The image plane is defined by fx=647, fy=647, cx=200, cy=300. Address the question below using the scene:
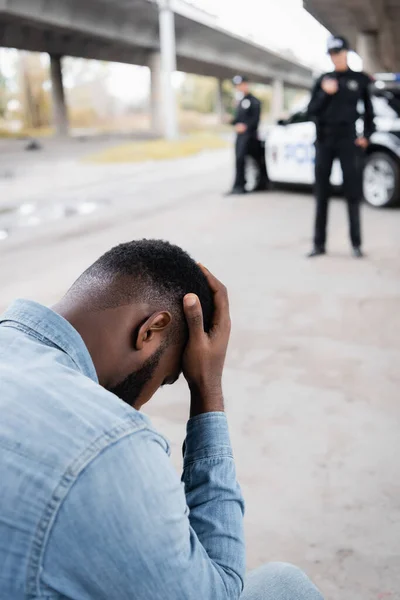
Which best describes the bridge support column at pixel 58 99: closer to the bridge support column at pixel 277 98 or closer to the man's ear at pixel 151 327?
the bridge support column at pixel 277 98

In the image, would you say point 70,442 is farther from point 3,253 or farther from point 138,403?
point 3,253

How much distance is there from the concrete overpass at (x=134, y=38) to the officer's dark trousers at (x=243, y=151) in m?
16.2

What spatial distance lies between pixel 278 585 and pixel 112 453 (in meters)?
0.76

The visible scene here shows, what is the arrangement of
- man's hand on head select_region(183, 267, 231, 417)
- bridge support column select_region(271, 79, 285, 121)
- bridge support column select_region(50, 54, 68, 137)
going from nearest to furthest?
1. man's hand on head select_region(183, 267, 231, 417)
2. bridge support column select_region(50, 54, 68, 137)
3. bridge support column select_region(271, 79, 285, 121)

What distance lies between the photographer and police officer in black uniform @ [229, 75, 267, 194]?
10273mm

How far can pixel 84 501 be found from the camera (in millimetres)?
857

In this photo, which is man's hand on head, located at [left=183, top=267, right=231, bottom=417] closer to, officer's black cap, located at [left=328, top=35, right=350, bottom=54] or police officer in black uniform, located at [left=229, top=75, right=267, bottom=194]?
officer's black cap, located at [left=328, top=35, right=350, bottom=54]

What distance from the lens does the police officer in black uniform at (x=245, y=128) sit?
10273 mm

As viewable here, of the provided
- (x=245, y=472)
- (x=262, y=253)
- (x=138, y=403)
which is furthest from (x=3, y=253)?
(x=138, y=403)

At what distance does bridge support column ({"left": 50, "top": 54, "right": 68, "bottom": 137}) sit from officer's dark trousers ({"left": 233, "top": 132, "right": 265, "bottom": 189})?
2801 centimetres

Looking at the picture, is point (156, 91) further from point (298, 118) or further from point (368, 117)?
point (368, 117)

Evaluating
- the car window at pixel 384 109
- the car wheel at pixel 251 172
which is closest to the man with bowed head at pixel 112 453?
the car window at pixel 384 109

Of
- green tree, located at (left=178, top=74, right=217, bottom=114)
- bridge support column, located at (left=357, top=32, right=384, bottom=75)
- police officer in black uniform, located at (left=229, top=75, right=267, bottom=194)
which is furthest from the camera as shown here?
green tree, located at (left=178, top=74, right=217, bottom=114)

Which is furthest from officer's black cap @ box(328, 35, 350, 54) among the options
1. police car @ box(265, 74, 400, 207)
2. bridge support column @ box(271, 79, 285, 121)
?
bridge support column @ box(271, 79, 285, 121)
